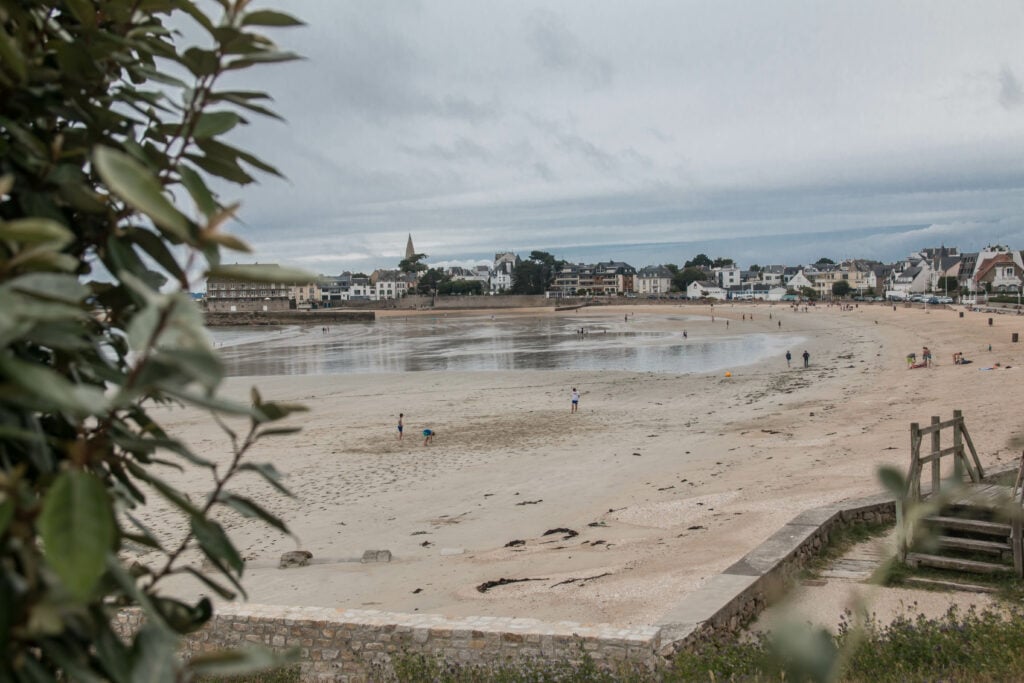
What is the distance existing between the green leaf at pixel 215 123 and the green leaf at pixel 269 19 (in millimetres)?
197

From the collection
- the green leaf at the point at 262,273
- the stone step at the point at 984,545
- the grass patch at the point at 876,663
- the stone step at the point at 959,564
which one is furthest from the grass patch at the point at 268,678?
the stone step at the point at 984,545

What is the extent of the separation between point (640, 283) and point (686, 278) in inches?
449

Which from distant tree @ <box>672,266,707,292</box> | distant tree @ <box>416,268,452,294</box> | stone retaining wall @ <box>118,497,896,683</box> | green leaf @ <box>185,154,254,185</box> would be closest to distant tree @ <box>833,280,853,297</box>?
distant tree @ <box>672,266,707,292</box>

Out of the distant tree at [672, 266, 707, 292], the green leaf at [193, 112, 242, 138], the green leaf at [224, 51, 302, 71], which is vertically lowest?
the green leaf at [193, 112, 242, 138]

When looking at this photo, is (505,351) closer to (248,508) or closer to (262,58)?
(248,508)

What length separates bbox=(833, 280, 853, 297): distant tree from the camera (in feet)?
534

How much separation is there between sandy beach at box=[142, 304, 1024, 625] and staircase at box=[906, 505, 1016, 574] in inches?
66.7

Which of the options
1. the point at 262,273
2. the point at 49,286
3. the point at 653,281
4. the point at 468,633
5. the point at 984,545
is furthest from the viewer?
the point at 653,281

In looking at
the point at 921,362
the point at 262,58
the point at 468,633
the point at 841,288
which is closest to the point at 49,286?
the point at 262,58

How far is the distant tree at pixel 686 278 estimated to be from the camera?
180625mm

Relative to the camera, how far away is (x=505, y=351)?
180 ft

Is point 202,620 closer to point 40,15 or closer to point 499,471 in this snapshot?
point 40,15

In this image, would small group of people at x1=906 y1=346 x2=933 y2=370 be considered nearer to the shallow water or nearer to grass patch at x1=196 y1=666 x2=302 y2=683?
the shallow water

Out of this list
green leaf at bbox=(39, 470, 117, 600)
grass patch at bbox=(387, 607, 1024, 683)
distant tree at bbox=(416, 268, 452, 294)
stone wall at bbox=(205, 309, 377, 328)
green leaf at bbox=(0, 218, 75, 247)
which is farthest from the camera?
distant tree at bbox=(416, 268, 452, 294)
